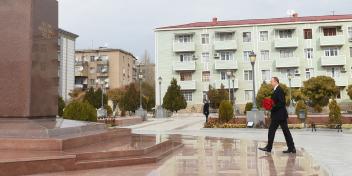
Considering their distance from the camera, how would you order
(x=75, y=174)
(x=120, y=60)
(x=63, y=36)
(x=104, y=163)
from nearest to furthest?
(x=75, y=174) < (x=104, y=163) < (x=63, y=36) < (x=120, y=60)

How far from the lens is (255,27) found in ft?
169

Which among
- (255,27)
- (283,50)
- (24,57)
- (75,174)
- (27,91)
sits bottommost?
(75,174)

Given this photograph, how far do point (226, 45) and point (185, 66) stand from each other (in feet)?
20.9

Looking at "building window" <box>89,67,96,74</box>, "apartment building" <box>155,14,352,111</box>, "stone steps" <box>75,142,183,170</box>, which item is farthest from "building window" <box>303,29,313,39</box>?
"stone steps" <box>75,142,183,170</box>

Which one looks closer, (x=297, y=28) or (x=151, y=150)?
(x=151, y=150)

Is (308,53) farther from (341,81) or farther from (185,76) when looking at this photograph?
(185,76)

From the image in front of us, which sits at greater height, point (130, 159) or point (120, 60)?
point (120, 60)

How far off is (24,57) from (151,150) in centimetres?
370

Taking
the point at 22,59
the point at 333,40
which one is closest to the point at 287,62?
the point at 333,40

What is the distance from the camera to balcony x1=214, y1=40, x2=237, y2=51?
51344mm

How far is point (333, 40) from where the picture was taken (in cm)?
4869

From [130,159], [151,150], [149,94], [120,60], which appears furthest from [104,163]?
[120,60]

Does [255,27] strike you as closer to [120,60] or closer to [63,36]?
[63,36]

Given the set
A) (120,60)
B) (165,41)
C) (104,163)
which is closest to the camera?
(104,163)
